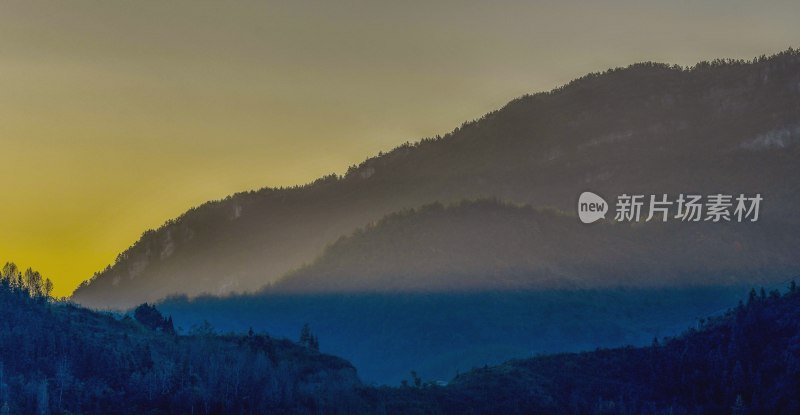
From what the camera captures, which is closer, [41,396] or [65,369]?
[41,396]

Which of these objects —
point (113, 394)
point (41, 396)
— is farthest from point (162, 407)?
point (41, 396)

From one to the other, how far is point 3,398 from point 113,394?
2107 centimetres

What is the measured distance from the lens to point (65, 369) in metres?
198

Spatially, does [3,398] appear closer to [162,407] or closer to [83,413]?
[83,413]

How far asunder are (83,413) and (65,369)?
1173cm

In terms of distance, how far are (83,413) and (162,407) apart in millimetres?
14007

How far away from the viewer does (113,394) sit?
198 meters

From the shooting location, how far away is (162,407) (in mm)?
199500

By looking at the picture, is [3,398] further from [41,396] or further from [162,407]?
[162,407]

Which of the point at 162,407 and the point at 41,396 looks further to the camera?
the point at 162,407

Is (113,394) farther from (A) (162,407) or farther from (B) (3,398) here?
(B) (3,398)

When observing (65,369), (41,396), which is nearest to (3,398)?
(41,396)

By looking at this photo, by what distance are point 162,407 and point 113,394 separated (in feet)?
22.0

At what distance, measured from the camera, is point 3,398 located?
17988cm
